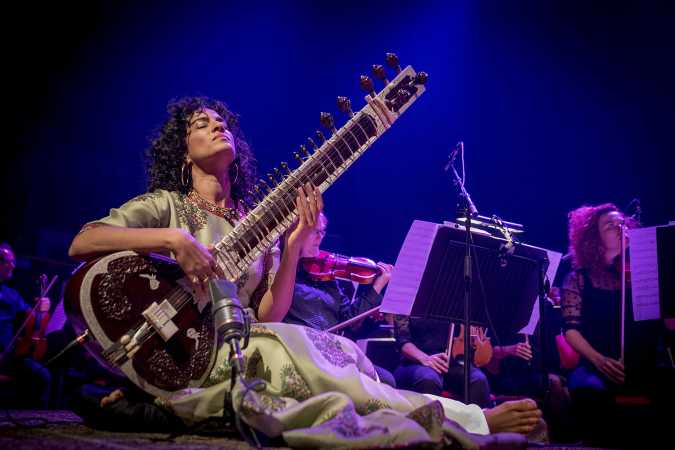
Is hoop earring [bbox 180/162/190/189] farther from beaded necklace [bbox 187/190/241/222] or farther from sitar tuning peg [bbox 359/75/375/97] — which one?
sitar tuning peg [bbox 359/75/375/97]

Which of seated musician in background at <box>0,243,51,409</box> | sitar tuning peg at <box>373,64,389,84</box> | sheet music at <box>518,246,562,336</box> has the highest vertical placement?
sitar tuning peg at <box>373,64,389,84</box>

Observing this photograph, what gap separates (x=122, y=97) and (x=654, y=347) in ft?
24.5

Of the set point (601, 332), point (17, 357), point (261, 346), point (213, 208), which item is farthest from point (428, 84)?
point (17, 357)

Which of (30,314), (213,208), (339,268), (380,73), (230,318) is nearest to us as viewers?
(230,318)

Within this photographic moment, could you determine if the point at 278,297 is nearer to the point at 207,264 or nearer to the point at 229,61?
the point at 207,264

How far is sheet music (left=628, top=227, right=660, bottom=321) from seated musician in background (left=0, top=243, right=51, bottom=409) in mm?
5268

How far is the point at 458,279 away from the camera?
3.41 m

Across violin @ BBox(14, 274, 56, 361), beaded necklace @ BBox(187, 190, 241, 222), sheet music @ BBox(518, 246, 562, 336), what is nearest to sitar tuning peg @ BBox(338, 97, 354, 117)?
beaded necklace @ BBox(187, 190, 241, 222)

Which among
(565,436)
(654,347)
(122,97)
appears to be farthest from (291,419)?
(122,97)

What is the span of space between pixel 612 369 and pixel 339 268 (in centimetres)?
228

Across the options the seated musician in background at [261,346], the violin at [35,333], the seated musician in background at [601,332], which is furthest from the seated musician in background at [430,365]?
the violin at [35,333]

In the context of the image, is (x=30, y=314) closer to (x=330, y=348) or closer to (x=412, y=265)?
(x=412, y=265)

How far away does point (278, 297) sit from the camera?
2490mm

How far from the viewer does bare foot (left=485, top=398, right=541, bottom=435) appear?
6.13 feet
